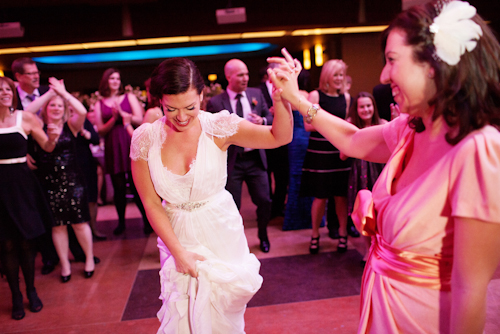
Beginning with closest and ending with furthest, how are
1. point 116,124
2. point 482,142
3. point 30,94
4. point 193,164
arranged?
point 482,142
point 193,164
point 30,94
point 116,124

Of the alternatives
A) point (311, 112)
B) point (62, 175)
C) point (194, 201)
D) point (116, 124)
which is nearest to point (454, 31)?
point (311, 112)

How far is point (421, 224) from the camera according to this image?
93 cm

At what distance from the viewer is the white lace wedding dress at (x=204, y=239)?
1.58 metres

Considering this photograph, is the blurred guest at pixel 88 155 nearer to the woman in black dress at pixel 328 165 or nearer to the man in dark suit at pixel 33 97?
the man in dark suit at pixel 33 97

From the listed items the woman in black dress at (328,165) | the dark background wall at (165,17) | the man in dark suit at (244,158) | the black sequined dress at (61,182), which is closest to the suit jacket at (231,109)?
the man in dark suit at (244,158)

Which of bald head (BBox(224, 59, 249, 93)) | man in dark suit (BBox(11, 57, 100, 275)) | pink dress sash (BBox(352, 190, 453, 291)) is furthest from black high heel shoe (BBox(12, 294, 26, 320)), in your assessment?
pink dress sash (BBox(352, 190, 453, 291))

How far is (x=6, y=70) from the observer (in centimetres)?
1080

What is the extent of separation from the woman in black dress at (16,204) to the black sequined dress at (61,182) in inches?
10.5

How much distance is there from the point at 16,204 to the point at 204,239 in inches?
71.7

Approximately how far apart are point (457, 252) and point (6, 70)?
12.7 m

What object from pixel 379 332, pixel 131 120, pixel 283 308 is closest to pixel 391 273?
pixel 379 332

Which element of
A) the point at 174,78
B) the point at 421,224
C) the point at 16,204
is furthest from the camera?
the point at 16,204

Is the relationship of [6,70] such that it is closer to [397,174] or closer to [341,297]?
[341,297]

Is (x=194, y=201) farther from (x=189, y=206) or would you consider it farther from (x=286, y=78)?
(x=286, y=78)
